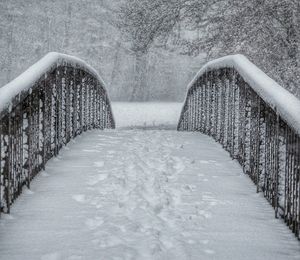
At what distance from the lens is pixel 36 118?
5.65 meters

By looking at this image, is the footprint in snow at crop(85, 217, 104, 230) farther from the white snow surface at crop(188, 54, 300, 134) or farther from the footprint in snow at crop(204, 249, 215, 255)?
the white snow surface at crop(188, 54, 300, 134)

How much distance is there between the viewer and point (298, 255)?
383 centimetres

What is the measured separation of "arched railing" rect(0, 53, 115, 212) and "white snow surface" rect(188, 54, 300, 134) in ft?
7.03

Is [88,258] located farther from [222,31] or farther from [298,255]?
[222,31]

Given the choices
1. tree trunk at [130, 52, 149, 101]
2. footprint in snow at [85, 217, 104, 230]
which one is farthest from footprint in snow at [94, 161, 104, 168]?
tree trunk at [130, 52, 149, 101]

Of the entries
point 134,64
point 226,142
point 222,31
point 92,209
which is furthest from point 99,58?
point 92,209

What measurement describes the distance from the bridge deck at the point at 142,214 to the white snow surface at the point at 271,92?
913mm

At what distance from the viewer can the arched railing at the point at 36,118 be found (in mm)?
4489

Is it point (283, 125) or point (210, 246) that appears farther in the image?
point (283, 125)

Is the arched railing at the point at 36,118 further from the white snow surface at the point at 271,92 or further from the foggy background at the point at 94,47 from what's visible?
the foggy background at the point at 94,47

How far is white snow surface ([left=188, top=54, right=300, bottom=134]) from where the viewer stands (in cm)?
410

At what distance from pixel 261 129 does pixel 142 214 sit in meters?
1.87

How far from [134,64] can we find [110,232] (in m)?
39.4

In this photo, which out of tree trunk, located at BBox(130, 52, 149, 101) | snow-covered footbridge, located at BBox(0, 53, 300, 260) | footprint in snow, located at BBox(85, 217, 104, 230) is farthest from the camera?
tree trunk, located at BBox(130, 52, 149, 101)
